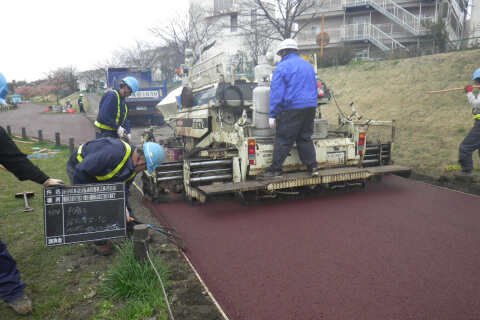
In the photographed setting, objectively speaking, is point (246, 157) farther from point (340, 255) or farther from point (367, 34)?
point (367, 34)

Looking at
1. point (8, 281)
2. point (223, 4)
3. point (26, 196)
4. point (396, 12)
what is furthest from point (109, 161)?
point (223, 4)

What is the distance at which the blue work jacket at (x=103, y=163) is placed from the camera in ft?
9.93

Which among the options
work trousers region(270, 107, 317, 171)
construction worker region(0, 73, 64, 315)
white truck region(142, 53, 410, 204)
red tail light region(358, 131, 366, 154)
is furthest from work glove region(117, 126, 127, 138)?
red tail light region(358, 131, 366, 154)

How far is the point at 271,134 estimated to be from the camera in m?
5.26

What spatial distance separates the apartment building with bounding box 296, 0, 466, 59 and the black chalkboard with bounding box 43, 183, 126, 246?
2011 centimetres

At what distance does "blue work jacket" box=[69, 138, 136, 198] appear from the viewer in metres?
3.03

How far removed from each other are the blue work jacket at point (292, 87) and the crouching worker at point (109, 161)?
1997 millimetres

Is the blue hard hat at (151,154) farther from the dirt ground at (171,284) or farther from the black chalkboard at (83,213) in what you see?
the dirt ground at (171,284)

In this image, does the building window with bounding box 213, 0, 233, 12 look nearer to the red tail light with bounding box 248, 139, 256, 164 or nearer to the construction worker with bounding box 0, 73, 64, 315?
the red tail light with bounding box 248, 139, 256, 164

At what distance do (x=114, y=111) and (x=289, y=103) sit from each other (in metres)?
2.72

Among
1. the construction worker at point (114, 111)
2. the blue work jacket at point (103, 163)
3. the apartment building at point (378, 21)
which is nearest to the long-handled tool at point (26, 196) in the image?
the construction worker at point (114, 111)

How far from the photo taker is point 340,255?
326 centimetres

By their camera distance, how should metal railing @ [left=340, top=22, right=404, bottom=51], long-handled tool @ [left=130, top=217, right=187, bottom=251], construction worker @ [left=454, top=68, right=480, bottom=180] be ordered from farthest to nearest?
metal railing @ [left=340, top=22, right=404, bottom=51], construction worker @ [left=454, top=68, right=480, bottom=180], long-handled tool @ [left=130, top=217, right=187, bottom=251]

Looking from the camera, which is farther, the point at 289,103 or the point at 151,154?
the point at 289,103
